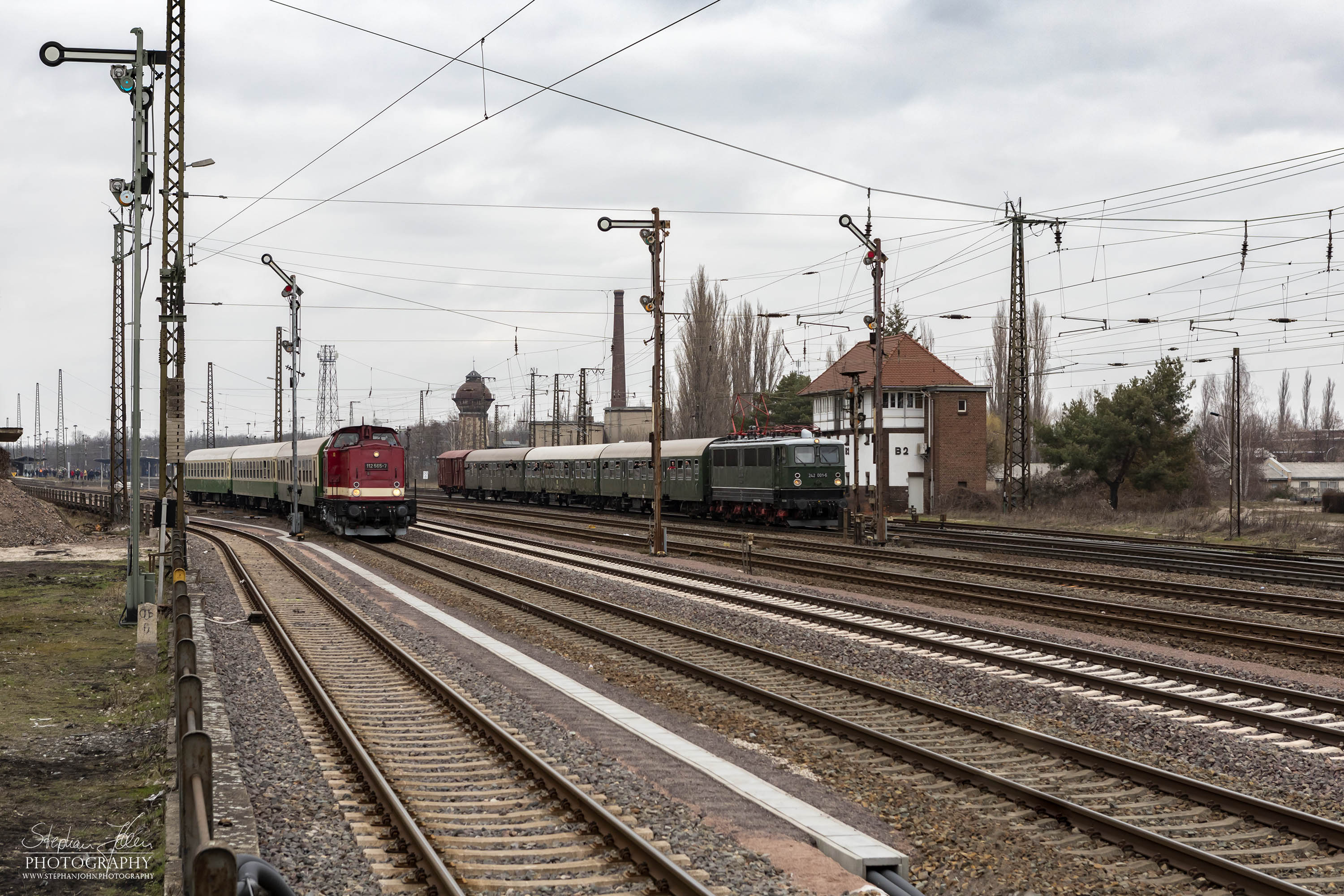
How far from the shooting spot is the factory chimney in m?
96.7

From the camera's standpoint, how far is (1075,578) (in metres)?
22.3

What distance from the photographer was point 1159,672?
12.9 meters

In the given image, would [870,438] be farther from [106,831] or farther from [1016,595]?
[106,831]

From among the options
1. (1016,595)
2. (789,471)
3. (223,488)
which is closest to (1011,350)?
(789,471)

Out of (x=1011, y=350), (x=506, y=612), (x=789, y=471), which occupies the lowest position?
(x=506, y=612)

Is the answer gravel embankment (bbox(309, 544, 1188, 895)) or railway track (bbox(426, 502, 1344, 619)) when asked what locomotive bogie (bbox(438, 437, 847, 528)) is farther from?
gravel embankment (bbox(309, 544, 1188, 895))

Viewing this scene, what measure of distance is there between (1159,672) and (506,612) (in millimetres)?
10724

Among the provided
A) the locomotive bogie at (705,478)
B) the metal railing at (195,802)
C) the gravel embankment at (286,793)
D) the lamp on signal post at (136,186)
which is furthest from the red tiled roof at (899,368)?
the metal railing at (195,802)

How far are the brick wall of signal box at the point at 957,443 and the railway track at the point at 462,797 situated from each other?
43285 millimetres

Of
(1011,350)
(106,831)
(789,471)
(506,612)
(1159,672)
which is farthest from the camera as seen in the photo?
(1011,350)

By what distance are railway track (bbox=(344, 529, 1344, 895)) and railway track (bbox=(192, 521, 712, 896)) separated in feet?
9.09

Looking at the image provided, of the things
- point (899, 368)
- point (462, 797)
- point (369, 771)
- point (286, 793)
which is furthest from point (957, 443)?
point (286, 793)

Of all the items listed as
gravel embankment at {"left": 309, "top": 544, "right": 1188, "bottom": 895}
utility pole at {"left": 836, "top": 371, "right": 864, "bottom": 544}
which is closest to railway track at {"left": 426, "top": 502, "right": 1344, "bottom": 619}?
utility pole at {"left": 836, "top": 371, "right": 864, "bottom": 544}

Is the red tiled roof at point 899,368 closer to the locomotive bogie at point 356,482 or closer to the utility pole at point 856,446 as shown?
the utility pole at point 856,446
